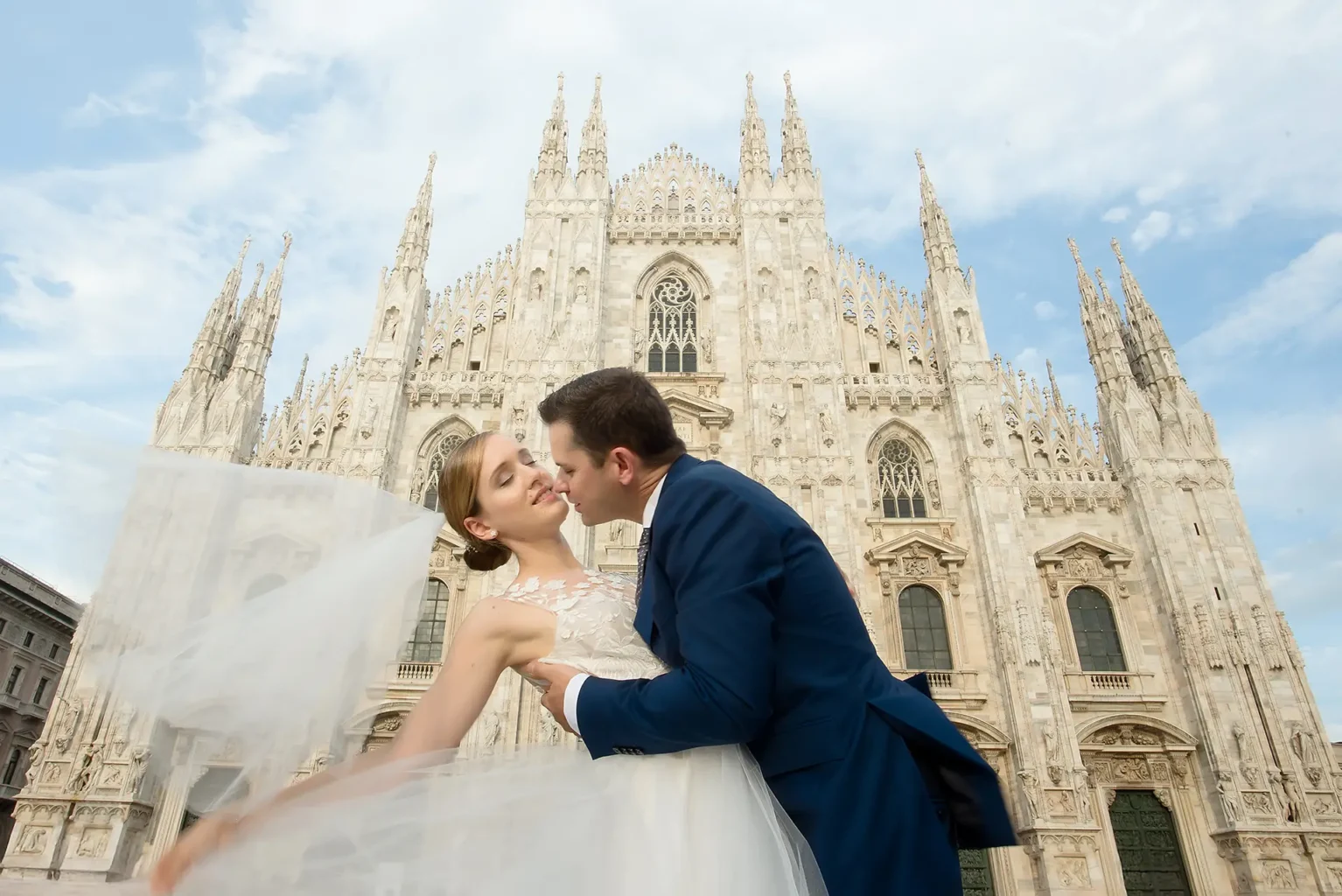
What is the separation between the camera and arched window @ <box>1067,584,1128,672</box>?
17.2 metres

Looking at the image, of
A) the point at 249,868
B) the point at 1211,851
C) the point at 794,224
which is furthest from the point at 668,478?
the point at 794,224

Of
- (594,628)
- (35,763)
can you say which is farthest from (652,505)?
(35,763)

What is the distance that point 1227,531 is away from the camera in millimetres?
17406

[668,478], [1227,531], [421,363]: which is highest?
[421,363]

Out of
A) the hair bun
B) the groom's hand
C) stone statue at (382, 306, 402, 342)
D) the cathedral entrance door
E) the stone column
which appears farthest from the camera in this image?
stone statue at (382, 306, 402, 342)

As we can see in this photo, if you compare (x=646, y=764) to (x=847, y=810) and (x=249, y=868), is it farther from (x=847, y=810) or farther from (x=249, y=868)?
(x=249, y=868)

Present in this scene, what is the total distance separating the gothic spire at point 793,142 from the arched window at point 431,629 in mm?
15215

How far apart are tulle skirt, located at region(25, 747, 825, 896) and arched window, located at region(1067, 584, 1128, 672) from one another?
58.2ft

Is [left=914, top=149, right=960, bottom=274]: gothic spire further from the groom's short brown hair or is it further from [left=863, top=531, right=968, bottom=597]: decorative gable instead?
the groom's short brown hair

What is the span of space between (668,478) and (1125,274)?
23.3 meters

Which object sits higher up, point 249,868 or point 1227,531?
point 1227,531

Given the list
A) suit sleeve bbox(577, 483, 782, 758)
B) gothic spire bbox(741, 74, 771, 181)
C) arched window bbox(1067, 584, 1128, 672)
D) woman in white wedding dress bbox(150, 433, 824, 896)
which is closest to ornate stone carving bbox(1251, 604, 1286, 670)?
arched window bbox(1067, 584, 1128, 672)

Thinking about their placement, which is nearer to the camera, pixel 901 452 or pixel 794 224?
pixel 901 452

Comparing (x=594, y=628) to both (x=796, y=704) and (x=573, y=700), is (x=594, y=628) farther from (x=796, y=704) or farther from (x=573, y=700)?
(x=796, y=704)
